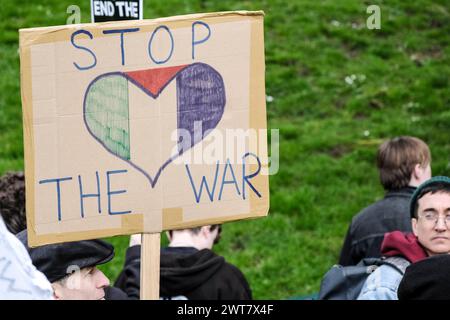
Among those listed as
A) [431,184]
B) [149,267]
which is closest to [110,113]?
[149,267]

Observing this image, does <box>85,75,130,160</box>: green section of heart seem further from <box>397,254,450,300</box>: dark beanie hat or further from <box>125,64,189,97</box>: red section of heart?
<box>397,254,450,300</box>: dark beanie hat

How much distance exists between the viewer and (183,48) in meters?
2.96

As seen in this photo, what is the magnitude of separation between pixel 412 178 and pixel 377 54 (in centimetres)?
437

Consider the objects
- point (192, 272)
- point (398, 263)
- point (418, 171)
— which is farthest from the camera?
point (418, 171)

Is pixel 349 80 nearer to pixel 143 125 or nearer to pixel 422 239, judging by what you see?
pixel 422 239

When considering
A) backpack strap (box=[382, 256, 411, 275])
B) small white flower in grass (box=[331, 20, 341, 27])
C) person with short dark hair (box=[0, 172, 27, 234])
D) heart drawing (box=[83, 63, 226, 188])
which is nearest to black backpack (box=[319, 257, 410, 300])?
backpack strap (box=[382, 256, 411, 275])

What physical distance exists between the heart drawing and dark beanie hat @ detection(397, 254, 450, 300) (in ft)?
2.79

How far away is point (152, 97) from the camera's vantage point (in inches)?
116

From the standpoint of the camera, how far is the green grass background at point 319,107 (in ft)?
20.6

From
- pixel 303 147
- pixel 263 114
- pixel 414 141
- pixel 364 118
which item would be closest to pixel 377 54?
pixel 364 118

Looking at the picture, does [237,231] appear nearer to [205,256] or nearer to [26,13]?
[205,256]

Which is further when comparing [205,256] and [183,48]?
[205,256]

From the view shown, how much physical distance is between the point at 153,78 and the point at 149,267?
0.62 meters

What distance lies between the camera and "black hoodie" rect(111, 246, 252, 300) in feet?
13.1
